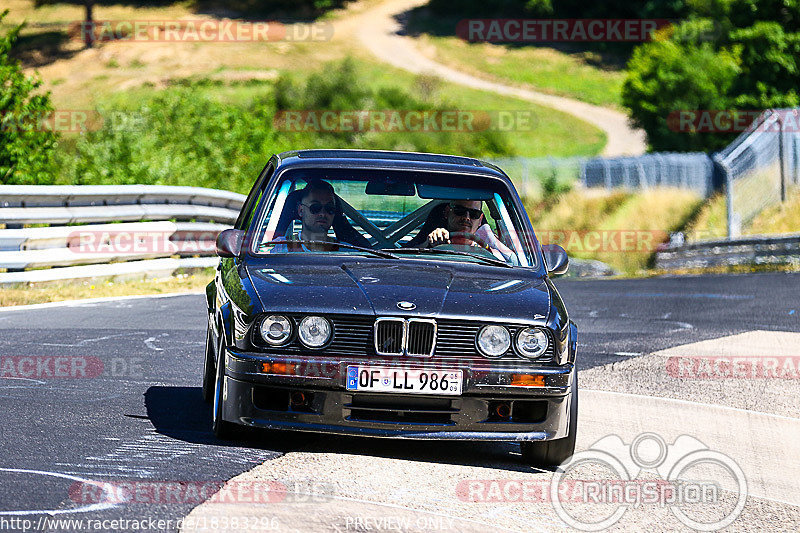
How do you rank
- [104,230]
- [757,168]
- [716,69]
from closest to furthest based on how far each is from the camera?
[104,230]
[757,168]
[716,69]

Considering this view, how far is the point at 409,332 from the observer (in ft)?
20.8

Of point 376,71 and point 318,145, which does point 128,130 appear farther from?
point 376,71

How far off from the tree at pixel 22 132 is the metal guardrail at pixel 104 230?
12.6 feet

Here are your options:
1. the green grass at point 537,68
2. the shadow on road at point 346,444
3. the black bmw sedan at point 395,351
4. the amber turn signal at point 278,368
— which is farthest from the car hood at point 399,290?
the green grass at point 537,68

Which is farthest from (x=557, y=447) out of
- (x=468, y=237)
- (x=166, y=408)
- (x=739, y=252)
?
(x=739, y=252)

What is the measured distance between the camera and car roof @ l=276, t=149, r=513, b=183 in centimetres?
772

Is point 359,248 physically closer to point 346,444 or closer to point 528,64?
point 346,444

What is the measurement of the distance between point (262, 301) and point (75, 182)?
1796 cm

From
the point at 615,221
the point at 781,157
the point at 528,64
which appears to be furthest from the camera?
Result: the point at 528,64

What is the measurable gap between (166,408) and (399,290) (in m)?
2.05

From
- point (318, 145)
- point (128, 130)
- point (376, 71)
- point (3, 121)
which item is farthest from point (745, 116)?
point (376, 71)

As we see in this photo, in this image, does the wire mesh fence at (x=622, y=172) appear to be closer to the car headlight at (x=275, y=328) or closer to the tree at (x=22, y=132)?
the tree at (x=22, y=132)

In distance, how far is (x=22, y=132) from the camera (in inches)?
832

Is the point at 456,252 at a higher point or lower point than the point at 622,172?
lower
